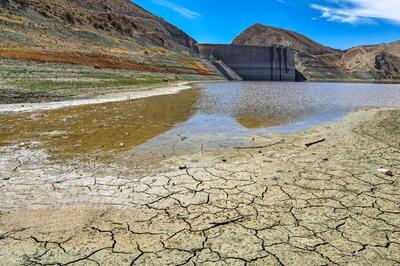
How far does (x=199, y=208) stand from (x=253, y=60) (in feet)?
317

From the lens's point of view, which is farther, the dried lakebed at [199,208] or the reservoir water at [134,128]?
the reservoir water at [134,128]

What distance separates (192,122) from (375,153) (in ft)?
24.2

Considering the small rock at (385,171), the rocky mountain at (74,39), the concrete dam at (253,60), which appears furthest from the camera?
the concrete dam at (253,60)

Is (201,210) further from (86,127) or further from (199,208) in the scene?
(86,127)

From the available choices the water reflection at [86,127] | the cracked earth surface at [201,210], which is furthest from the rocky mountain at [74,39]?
the cracked earth surface at [201,210]

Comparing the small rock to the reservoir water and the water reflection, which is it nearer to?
the reservoir water

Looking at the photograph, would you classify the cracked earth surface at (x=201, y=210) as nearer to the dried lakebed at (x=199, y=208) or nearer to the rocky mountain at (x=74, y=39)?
the dried lakebed at (x=199, y=208)

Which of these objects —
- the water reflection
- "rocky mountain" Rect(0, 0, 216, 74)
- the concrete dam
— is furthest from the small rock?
the concrete dam

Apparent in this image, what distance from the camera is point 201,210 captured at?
16.5 ft

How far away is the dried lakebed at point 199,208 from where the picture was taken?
3.93 m

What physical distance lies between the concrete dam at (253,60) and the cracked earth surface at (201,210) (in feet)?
279

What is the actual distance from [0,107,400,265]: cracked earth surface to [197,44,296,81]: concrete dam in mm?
84992

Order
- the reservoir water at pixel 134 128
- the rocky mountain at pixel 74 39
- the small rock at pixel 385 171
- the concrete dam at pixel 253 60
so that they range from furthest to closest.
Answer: the concrete dam at pixel 253 60, the rocky mountain at pixel 74 39, the reservoir water at pixel 134 128, the small rock at pixel 385 171

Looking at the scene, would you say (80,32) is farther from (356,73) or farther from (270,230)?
(356,73)
